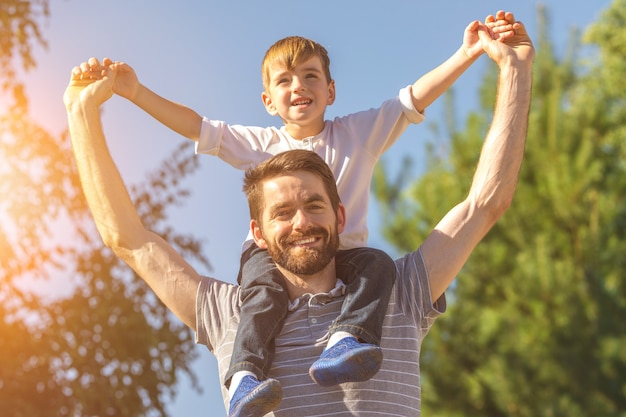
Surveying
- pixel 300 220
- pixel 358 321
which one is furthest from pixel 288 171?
pixel 358 321

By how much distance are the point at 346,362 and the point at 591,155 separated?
9.18 meters

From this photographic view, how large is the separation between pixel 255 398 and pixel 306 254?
416 millimetres

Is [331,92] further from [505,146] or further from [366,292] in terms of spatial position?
[366,292]

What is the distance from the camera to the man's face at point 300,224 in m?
2.20

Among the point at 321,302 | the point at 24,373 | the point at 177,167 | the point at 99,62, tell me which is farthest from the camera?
the point at 177,167

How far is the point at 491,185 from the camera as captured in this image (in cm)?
234

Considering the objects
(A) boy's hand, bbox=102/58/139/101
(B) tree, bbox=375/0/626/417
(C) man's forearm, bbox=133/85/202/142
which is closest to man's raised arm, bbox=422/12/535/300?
(C) man's forearm, bbox=133/85/202/142

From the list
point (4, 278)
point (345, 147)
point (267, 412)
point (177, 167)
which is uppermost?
point (177, 167)

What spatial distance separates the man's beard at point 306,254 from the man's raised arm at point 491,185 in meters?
0.28

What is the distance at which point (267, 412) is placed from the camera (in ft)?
6.72

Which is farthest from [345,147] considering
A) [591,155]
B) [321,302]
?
[591,155]

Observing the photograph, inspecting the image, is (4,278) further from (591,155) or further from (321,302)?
(321,302)

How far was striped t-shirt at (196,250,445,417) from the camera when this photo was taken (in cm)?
215

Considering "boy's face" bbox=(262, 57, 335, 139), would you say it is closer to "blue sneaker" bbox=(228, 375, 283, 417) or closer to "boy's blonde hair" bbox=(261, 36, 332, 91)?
"boy's blonde hair" bbox=(261, 36, 332, 91)
